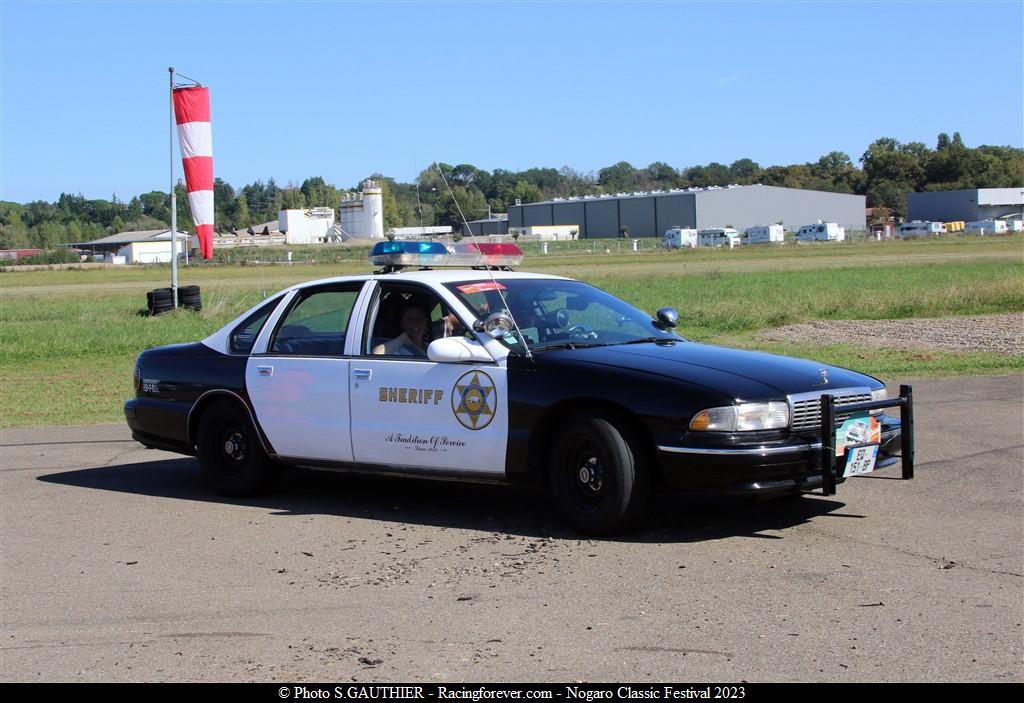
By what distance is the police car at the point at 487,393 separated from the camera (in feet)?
21.2

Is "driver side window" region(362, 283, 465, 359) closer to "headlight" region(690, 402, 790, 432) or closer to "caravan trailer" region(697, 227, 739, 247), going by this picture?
"headlight" region(690, 402, 790, 432)

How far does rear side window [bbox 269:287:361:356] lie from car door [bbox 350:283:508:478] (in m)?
0.26

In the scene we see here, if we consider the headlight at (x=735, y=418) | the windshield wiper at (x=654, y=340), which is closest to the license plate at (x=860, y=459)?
the headlight at (x=735, y=418)

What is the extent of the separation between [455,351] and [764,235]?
99.1 meters

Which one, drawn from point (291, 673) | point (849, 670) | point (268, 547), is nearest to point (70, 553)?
point (268, 547)

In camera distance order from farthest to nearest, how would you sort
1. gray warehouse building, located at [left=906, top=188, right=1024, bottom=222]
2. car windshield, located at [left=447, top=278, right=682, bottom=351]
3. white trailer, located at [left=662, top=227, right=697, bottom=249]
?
1. gray warehouse building, located at [left=906, top=188, right=1024, bottom=222]
2. white trailer, located at [left=662, top=227, right=697, bottom=249]
3. car windshield, located at [left=447, top=278, right=682, bottom=351]

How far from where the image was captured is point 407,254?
8.03 meters

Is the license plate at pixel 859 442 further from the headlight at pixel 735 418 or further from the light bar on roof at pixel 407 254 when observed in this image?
the light bar on roof at pixel 407 254

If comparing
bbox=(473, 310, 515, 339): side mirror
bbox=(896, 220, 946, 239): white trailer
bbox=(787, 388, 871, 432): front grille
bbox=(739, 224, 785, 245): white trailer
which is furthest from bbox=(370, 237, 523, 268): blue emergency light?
bbox=(896, 220, 946, 239): white trailer

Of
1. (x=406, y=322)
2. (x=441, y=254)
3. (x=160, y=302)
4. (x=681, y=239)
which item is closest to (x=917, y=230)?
(x=681, y=239)

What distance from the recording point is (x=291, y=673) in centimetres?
470

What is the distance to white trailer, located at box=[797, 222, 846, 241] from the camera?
102 metres

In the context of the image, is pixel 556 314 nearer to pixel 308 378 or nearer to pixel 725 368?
pixel 725 368
